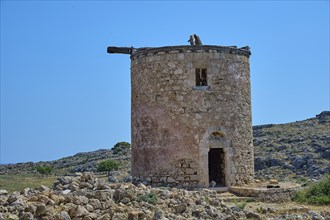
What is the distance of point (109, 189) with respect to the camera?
10641mm

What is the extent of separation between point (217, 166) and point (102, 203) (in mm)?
7848

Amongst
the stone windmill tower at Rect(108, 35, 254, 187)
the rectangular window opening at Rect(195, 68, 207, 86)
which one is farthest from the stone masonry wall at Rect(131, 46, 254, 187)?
the rectangular window opening at Rect(195, 68, 207, 86)

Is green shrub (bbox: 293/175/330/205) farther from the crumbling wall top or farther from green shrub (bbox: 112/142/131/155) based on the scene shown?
green shrub (bbox: 112/142/131/155)

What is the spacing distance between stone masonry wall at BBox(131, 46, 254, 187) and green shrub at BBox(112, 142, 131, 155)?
132 feet

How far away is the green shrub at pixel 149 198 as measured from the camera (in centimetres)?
1027

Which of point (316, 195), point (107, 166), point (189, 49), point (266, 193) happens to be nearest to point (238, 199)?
point (266, 193)

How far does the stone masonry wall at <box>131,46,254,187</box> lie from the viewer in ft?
49.6

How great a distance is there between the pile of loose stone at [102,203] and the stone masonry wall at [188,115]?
333 centimetres

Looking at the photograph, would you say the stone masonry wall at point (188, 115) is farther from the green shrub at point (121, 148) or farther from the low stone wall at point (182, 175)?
the green shrub at point (121, 148)

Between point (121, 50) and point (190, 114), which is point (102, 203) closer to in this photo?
point (190, 114)

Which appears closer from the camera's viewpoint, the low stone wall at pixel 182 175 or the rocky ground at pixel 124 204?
the rocky ground at pixel 124 204

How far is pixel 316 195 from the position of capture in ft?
49.6

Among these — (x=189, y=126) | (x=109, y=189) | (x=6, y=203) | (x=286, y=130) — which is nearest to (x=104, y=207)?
(x=109, y=189)

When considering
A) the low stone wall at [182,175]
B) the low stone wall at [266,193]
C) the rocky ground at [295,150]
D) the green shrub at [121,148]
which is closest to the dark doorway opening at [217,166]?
the low stone wall at [266,193]
